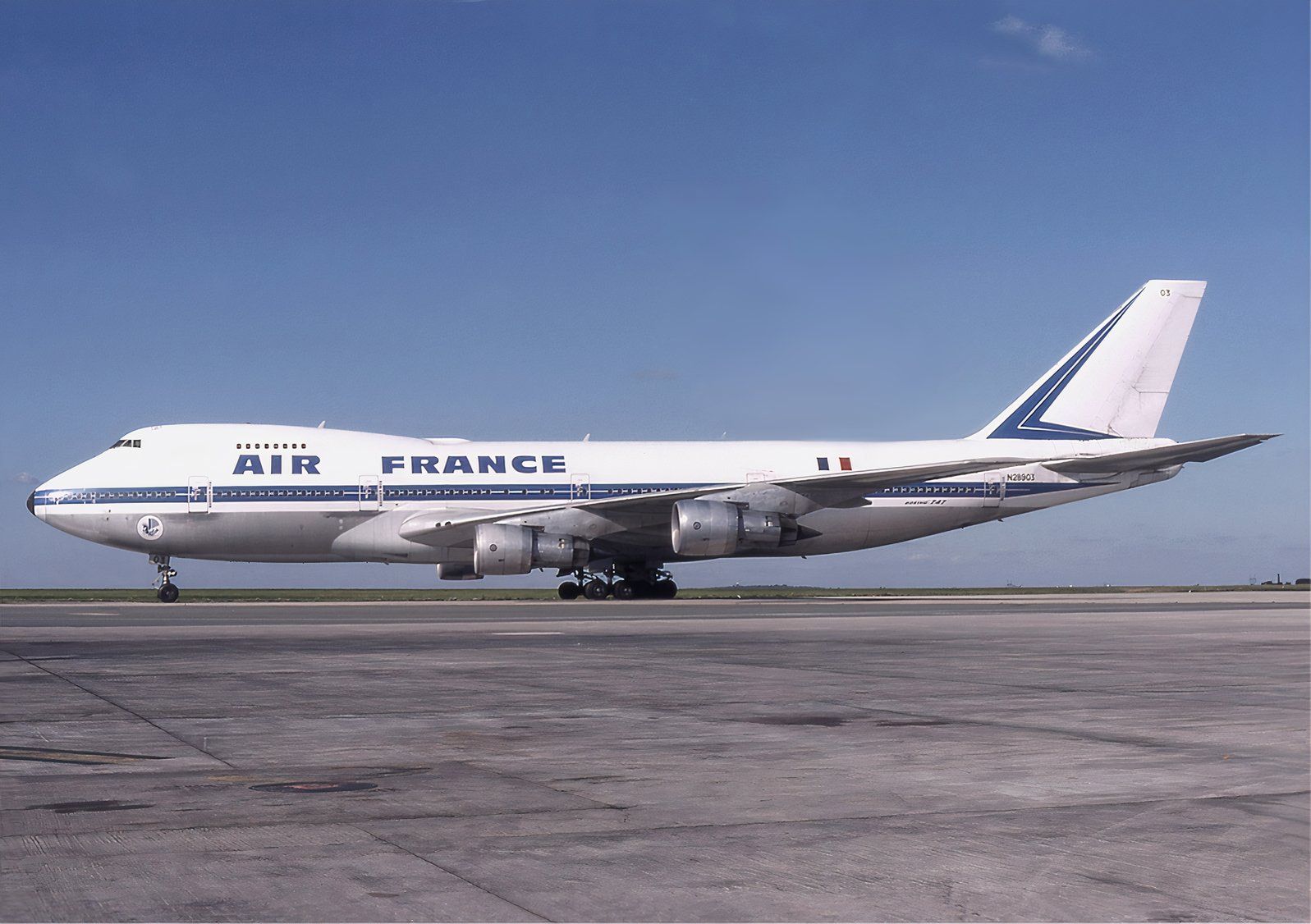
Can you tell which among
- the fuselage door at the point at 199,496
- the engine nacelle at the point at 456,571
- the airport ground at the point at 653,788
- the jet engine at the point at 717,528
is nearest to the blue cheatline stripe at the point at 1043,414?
→ the jet engine at the point at 717,528

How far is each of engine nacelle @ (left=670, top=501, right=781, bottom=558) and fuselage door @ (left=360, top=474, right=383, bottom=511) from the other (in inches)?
329

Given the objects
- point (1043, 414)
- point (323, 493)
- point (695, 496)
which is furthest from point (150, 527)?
point (1043, 414)

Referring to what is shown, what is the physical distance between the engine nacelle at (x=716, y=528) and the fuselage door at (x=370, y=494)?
835 cm

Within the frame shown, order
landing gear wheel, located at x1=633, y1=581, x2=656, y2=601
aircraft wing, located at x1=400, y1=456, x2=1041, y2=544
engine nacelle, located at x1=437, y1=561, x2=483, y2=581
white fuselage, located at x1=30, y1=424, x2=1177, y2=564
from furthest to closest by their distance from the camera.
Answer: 1. landing gear wheel, located at x1=633, y1=581, x2=656, y2=601
2. engine nacelle, located at x1=437, y1=561, x2=483, y2=581
3. white fuselage, located at x1=30, y1=424, x2=1177, y2=564
4. aircraft wing, located at x1=400, y1=456, x2=1041, y2=544

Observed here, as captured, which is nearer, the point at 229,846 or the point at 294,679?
the point at 229,846

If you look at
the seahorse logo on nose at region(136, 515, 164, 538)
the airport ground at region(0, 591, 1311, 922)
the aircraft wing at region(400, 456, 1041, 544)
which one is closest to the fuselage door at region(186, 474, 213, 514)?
the seahorse logo on nose at region(136, 515, 164, 538)

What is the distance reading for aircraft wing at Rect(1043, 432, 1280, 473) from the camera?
117ft

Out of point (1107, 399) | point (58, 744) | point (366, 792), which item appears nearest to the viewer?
point (366, 792)

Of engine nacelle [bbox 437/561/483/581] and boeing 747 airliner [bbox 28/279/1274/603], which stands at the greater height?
boeing 747 airliner [bbox 28/279/1274/603]

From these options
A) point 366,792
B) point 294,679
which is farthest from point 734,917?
point 294,679

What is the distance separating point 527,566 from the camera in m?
34.7

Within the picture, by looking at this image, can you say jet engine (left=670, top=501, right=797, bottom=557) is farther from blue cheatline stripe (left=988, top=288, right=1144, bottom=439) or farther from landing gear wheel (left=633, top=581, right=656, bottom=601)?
blue cheatline stripe (left=988, top=288, right=1144, bottom=439)

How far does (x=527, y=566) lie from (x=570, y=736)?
1016 inches

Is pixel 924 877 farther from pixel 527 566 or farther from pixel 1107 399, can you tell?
pixel 1107 399
